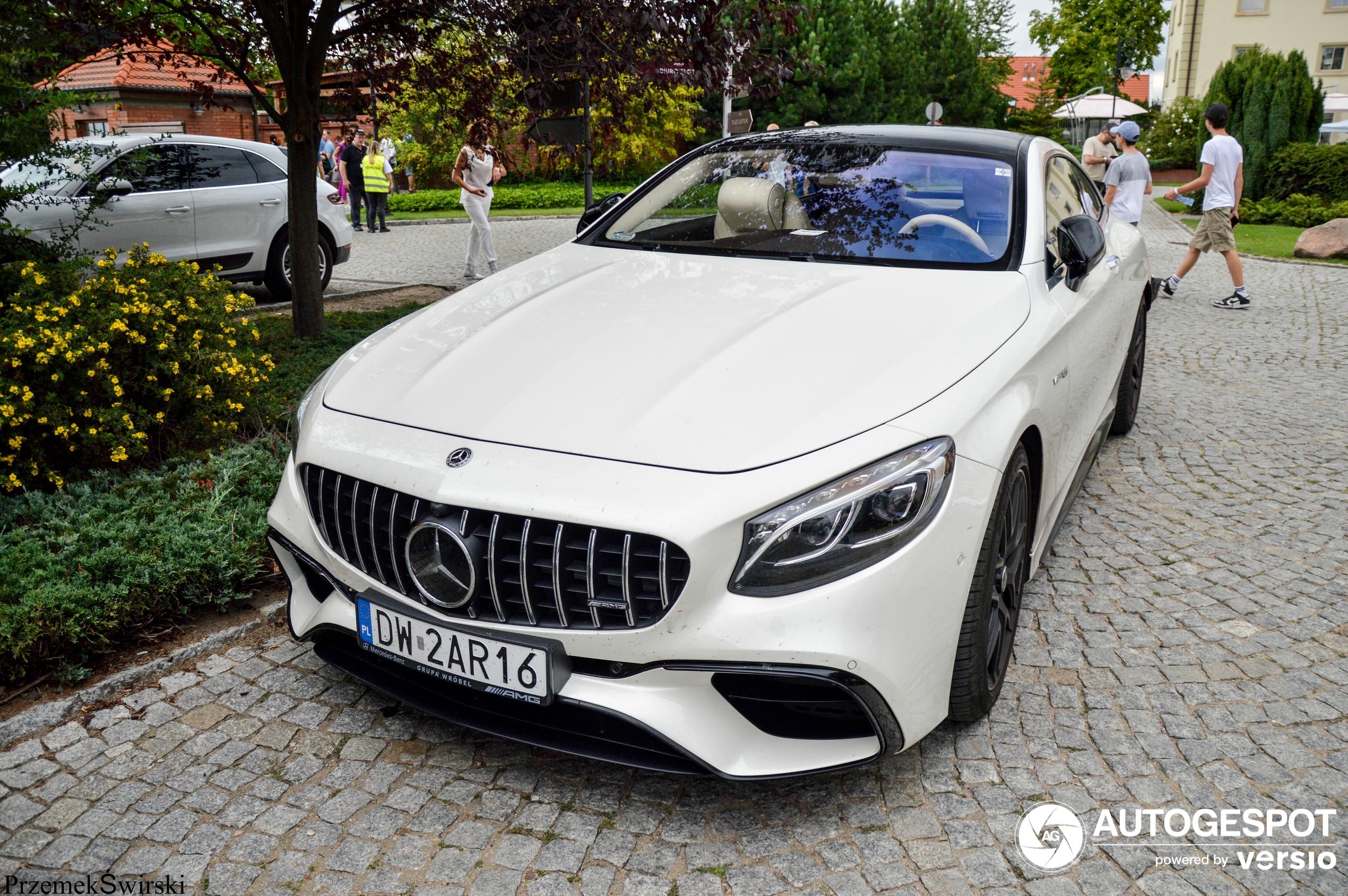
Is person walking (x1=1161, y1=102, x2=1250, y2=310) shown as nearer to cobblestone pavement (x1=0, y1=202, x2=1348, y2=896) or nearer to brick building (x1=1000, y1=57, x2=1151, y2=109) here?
cobblestone pavement (x1=0, y1=202, x2=1348, y2=896)

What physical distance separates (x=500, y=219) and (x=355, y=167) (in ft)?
13.1

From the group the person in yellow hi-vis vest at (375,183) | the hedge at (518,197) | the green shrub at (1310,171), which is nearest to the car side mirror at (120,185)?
the person in yellow hi-vis vest at (375,183)

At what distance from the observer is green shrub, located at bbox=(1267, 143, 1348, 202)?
20234 mm

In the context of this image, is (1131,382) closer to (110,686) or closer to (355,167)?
(110,686)

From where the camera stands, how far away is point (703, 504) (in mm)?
2154

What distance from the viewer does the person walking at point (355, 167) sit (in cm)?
1812

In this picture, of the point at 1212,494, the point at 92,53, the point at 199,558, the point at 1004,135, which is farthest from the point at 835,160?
the point at 92,53

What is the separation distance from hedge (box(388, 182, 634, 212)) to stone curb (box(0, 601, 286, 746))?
20153 mm

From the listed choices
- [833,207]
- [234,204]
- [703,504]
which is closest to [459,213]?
[234,204]

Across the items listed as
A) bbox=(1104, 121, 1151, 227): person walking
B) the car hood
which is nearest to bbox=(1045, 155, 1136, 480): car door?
the car hood

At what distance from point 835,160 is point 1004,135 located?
71 centimetres

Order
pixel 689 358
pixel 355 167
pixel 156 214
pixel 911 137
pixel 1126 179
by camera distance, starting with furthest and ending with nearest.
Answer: pixel 355 167
pixel 1126 179
pixel 156 214
pixel 911 137
pixel 689 358

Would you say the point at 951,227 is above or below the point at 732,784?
above

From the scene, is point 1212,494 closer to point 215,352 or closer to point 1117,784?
point 1117,784
